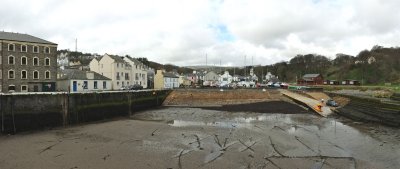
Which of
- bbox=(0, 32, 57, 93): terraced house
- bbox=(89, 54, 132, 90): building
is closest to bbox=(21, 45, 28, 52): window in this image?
bbox=(0, 32, 57, 93): terraced house

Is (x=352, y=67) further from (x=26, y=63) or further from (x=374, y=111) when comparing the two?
(x=26, y=63)

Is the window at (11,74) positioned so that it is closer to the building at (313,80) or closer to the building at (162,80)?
the building at (162,80)

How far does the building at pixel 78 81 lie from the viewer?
57.5 metres

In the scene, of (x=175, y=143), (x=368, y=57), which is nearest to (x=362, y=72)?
(x=368, y=57)

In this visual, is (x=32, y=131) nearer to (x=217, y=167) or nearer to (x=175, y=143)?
(x=175, y=143)

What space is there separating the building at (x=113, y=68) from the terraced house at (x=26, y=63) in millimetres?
18361

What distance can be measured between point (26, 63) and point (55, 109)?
72.0ft

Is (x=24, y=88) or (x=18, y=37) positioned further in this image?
(x=18, y=37)

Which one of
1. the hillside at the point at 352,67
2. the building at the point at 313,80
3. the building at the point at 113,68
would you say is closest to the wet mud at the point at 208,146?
the building at the point at 113,68

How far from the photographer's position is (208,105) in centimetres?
5331

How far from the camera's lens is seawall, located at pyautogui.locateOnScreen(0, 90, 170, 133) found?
27.8 m

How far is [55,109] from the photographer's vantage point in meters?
31.2

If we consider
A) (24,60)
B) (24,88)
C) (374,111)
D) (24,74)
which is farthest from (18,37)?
(374,111)

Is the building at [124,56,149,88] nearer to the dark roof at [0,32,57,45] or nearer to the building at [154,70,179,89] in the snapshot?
the building at [154,70,179,89]
